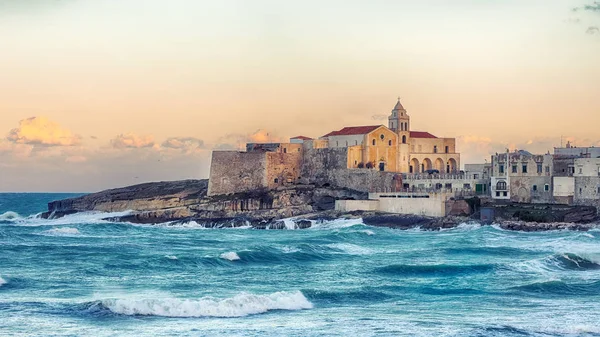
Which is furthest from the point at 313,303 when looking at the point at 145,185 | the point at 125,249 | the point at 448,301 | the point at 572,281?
the point at 145,185

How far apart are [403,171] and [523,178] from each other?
460 inches

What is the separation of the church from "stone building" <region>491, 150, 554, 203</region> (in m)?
8.43

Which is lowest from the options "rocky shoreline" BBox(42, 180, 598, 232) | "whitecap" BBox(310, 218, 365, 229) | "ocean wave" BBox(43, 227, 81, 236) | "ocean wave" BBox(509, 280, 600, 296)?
"ocean wave" BBox(509, 280, 600, 296)

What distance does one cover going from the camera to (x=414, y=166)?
71.4 m

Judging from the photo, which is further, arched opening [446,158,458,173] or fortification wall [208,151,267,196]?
arched opening [446,158,458,173]

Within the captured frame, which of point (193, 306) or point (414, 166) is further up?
point (414, 166)

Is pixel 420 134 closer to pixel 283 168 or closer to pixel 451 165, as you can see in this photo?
pixel 451 165

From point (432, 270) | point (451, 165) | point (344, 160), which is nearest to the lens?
point (432, 270)

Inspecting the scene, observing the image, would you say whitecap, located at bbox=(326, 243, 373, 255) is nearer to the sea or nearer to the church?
the sea

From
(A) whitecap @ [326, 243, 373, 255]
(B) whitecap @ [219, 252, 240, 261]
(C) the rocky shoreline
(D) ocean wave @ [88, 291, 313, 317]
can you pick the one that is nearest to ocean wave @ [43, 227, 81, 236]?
(C) the rocky shoreline

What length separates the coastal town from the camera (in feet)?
196

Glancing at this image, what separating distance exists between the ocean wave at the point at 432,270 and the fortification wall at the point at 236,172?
3398 centimetres

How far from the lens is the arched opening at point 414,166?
7112cm

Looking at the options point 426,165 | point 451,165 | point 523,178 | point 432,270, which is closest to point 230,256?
point 432,270
